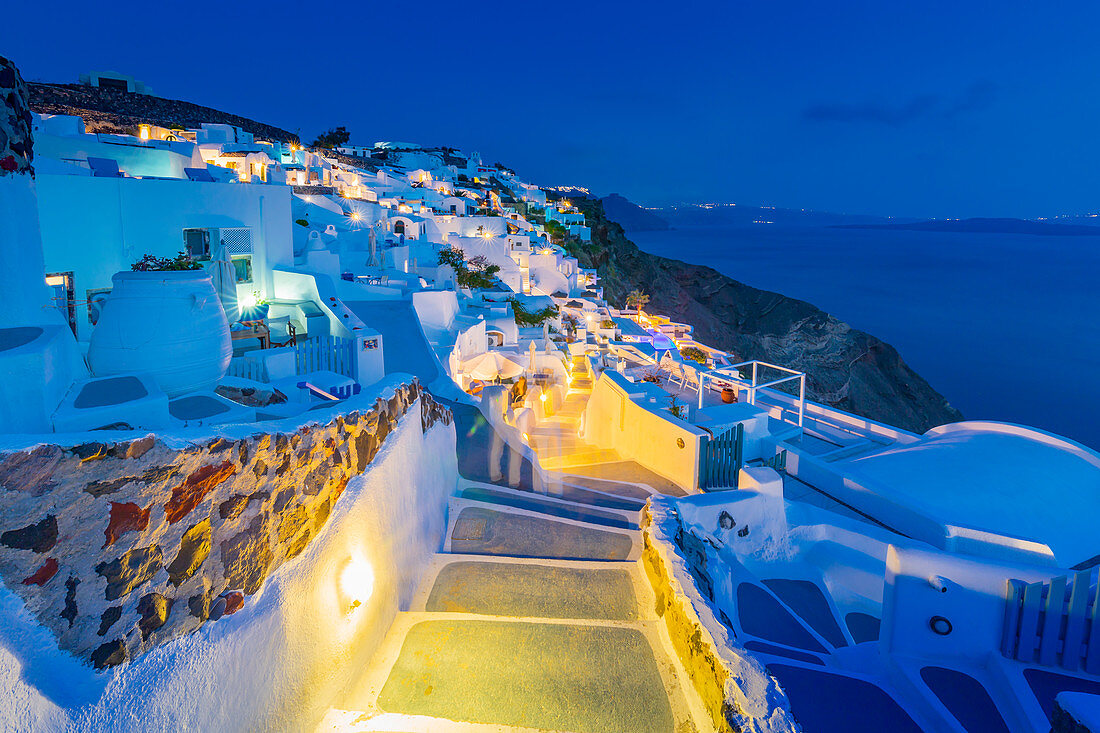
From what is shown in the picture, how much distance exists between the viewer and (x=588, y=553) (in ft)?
21.9

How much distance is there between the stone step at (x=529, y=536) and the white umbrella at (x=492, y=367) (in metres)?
14.1

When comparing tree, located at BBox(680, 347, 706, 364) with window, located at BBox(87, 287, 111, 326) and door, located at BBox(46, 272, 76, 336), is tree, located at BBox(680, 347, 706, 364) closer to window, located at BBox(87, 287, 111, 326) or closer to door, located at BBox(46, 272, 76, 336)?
window, located at BBox(87, 287, 111, 326)

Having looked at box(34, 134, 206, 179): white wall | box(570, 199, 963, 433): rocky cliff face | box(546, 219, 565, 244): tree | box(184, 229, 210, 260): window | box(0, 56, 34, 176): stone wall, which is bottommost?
box(570, 199, 963, 433): rocky cliff face

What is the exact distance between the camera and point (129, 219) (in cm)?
1316

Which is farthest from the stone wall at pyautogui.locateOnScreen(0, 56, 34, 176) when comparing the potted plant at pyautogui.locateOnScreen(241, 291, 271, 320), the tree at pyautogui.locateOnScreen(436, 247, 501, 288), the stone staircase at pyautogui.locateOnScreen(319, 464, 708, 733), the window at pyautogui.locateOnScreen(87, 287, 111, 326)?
the tree at pyautogui.locateOnScreen(436, 247, 501, 288)

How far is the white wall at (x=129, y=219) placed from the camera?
466 inches

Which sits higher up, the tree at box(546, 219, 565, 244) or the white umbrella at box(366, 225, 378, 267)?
the tree at box(546, 219, 565, 244)

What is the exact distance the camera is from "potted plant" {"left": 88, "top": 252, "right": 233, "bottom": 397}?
21.8ft

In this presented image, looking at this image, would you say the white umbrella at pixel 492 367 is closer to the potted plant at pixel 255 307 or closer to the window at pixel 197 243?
the potted plant at pixel 255 307

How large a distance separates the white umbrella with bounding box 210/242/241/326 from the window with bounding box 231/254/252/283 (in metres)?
0.46

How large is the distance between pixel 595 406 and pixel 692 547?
845 cm

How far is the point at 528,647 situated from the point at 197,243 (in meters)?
13.5

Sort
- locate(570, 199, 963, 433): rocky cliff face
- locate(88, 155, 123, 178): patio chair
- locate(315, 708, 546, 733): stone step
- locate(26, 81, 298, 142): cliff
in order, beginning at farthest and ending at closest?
1. locate(570, 199, 963, 433): rocky cliff face
2. locate(26, 81, 298, 142): cliff
3. locate(88, 155, 123, 178): patio chair
4. locate(315, 708, 546, 733): stone step

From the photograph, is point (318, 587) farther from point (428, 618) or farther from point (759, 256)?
point (759, 256)
